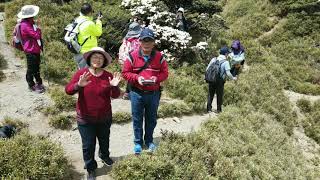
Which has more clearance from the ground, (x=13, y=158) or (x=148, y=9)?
(x=148, y=9)

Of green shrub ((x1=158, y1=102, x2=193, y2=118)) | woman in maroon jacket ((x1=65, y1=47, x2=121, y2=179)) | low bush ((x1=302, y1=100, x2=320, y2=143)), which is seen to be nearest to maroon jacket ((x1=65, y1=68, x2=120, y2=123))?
woman in maroon jacket ((x1=65, y1=47, x2=121, y2=179))

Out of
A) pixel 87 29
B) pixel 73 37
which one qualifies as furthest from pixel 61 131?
pixel 87 29

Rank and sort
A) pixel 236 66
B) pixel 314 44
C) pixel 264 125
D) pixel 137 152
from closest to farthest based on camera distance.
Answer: pixel 137 152
pixel 264 125
pixel 236 66
pixel 314 44

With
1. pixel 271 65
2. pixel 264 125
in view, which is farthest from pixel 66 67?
pixel 271 65

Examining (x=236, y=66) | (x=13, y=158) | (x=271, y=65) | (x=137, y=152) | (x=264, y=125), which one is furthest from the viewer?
(x=271, y=65)

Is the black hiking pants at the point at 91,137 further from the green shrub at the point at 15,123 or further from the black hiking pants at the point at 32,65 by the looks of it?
the black hiking pants at the point at 32,65

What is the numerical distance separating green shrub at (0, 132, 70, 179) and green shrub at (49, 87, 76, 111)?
9.78ft

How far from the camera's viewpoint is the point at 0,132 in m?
A: 7.88

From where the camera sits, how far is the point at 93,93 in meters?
6.51

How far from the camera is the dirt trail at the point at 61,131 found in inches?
333

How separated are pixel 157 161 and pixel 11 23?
11.1m

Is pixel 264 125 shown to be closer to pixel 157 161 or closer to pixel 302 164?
pixel 302 164

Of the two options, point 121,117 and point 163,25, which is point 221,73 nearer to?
point 121,117

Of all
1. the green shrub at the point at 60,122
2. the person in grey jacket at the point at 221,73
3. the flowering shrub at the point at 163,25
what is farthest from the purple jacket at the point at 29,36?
the flowering shrub at the point at 163,25
